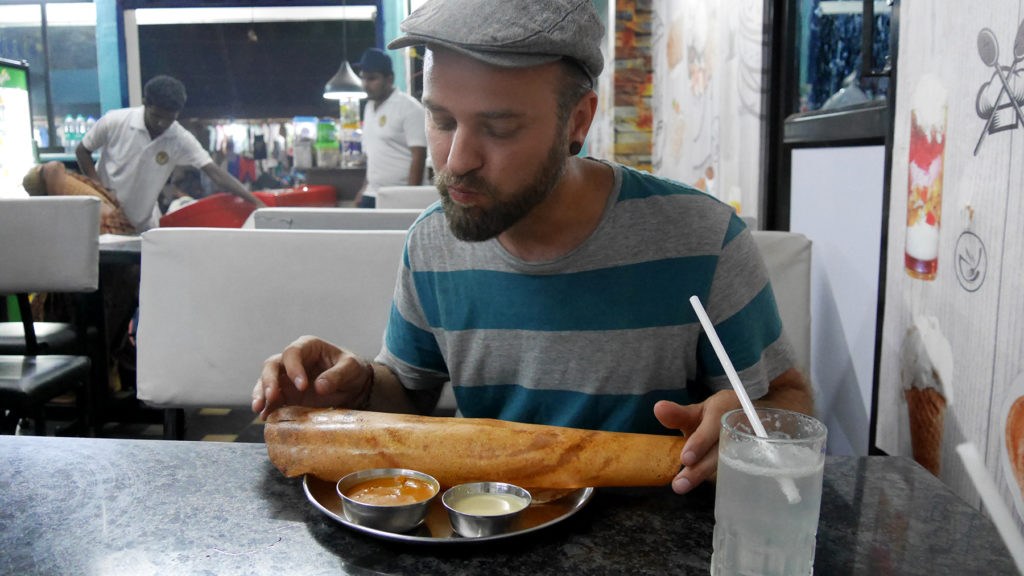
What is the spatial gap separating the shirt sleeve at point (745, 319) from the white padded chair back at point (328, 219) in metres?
1.56

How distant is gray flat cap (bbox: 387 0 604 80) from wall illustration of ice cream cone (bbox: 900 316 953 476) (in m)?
0.84

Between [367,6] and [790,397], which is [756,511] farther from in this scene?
[367,6]

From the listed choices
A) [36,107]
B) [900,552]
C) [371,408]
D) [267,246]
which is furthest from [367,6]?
[900,552]

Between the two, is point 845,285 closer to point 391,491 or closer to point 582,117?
point 582,117

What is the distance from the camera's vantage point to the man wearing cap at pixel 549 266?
1.13 meters

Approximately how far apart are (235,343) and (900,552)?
5.09 feet

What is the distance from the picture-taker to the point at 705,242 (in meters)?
1.25

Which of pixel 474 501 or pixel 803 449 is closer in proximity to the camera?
pixel 803 449

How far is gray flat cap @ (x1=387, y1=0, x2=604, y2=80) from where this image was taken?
1.08 metres

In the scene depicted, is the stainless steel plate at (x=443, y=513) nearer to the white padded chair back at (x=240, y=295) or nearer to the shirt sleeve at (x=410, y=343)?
the shirt sleeve at (x=410, y=343)

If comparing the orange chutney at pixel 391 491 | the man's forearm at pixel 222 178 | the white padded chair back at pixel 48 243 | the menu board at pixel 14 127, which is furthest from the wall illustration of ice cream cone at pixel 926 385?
the menu board at pixel 14 127

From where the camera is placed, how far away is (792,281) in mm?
1847

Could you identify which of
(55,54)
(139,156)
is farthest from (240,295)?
(55,54)

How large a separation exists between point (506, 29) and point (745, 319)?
0.56m
